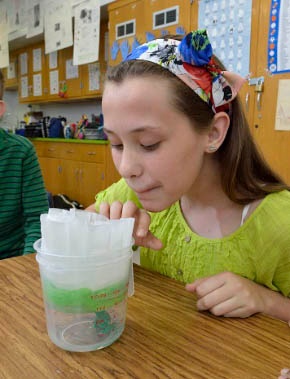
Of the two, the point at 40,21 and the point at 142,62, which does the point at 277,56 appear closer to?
the point at 142,62

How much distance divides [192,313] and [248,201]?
376 mm

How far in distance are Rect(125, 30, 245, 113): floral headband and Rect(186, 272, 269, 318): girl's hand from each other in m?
0.34

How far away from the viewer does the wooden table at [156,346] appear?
0.41m

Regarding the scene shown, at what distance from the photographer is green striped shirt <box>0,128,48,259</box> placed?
1.22 metres

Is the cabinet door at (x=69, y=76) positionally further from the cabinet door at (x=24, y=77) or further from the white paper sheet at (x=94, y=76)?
the cabinet door at (x=24, y=77)

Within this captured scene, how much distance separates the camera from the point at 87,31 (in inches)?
125

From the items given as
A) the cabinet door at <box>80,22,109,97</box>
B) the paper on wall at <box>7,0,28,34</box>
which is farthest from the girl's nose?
the paper on wall at <box>7,0,28,34</box>

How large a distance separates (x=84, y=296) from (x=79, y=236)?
2.9 inches

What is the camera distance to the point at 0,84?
1.32 meters

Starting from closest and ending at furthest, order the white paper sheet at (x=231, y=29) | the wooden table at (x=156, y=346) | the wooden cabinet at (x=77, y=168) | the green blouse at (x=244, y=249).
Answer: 1. the wooden table at (x=156, y=346)
2. the green blouse at (x=244, y=249)
3. the white paper sheet at (x=231, y=29)
4. the wooden cabinet at (x=77, y=168)

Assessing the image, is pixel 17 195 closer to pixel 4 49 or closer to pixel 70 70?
pixel 70 70

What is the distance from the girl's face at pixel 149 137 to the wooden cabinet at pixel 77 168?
9.11 feet

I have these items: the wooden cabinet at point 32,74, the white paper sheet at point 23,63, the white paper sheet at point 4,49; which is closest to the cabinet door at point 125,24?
the white paper sheet at point 4,49

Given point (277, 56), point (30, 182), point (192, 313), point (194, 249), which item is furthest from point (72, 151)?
point (192, 313)
